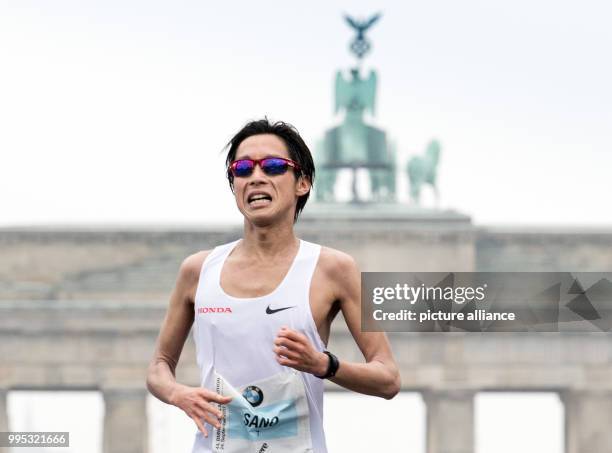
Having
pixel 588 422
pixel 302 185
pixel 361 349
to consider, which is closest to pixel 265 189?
pixel 302 185

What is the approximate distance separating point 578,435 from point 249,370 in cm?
3500

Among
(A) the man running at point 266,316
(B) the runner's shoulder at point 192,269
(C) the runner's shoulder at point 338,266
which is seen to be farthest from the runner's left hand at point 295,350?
(B) the runner's shoulder at point 192,269

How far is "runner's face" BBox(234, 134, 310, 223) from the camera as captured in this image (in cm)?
466

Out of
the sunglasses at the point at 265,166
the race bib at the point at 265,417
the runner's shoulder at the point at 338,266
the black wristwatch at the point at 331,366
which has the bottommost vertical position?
the race bib at the point at 265,417

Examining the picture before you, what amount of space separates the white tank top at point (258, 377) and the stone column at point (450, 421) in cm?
3373

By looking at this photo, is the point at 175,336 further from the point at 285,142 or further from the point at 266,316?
the point at 285,142

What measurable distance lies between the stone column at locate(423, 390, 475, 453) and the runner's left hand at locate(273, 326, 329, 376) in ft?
112

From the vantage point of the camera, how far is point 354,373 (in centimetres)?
450

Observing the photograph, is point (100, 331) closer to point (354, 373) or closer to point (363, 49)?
point (363, 49)

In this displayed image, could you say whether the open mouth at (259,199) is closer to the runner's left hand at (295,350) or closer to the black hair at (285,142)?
the black hair at (285,142)

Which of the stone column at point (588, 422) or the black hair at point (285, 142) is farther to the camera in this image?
the stone column at point (588, 422)

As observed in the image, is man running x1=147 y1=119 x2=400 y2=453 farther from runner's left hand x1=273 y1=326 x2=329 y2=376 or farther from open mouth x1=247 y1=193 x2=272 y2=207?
runner's left hand x1=273 y1=326 x2=329 y2=376

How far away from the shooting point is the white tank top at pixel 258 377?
4.58 metres

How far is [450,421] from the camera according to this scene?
38438mm
